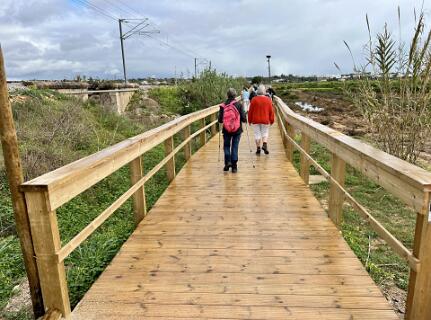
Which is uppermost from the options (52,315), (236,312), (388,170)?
(388,170)

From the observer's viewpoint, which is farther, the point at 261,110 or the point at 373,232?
the point at 261,110

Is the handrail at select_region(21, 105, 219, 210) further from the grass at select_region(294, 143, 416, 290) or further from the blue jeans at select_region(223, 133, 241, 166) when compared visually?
the blue jeans at select_region(223, 133, 241, 166)

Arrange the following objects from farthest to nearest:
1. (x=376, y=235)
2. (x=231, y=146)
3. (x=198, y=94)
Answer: (x=198, y=94) → (x=231, y=146) → (x=376, y=235)

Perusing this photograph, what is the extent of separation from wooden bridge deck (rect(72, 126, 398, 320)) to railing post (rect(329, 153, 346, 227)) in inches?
4.6

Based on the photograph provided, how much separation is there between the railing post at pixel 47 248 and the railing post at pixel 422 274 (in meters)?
2.20

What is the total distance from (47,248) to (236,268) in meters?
1.60

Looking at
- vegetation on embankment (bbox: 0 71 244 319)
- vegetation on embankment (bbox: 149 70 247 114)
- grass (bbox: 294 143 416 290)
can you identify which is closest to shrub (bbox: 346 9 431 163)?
grass (bbox: 294 143 416 290)

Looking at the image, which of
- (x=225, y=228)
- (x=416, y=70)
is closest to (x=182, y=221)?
(x=225, y=228)

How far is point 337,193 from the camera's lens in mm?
4316

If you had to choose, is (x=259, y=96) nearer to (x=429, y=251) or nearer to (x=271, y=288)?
(x=271, y=288)

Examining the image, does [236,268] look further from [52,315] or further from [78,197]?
[78,197]

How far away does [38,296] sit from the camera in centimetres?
254

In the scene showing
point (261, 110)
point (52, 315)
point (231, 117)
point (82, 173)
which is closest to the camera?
point (52, 315)

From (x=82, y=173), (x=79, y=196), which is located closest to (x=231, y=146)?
(x=79, y=196)
